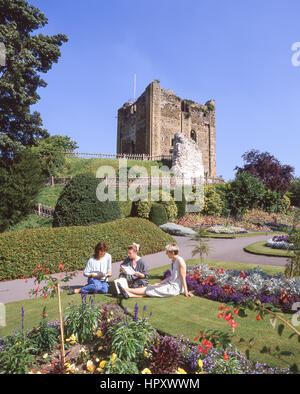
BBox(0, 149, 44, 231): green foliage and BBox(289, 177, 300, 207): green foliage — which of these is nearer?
BBox(0, 149, 44, 231): green foliage

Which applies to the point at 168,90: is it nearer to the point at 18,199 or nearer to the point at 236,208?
the point at 236,208

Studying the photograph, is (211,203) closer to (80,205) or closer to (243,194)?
(243,194)

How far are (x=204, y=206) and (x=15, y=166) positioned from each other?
52.0 feet

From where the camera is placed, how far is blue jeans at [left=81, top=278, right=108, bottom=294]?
6.13 metres

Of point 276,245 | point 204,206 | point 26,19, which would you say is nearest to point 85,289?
point 276,245

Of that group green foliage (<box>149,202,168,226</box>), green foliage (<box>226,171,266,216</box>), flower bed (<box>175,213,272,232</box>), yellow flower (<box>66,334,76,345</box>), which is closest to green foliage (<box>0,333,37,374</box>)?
yellow flower (<box>66,334,76,345</box>)

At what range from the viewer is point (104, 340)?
12.4ft

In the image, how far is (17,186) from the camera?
14.8 meters

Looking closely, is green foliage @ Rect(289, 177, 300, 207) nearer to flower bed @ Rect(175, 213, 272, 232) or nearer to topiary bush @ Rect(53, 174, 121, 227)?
flower bed @ Rect(175, 213, 272, 232)

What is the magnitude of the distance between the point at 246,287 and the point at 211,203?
739 inches

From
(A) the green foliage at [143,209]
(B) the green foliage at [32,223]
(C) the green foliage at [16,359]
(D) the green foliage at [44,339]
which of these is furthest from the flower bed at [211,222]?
(C) the green foliage at [16,359]

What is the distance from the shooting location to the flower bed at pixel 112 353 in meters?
3.02

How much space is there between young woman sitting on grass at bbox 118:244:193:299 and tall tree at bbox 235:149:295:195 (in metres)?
30.4

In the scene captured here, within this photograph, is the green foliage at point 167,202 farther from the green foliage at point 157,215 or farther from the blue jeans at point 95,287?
the blue jeans at point 95,287
